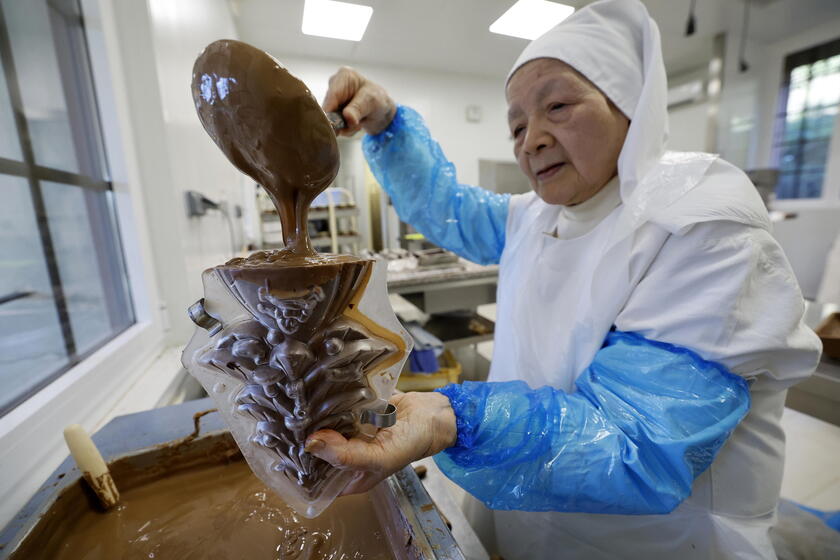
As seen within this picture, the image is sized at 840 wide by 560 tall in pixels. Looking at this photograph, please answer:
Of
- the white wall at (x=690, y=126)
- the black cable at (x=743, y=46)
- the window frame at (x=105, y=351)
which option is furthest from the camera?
the white wall at (x=690, y=126)

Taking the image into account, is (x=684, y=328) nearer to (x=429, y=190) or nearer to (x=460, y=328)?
(x=429, y=190)

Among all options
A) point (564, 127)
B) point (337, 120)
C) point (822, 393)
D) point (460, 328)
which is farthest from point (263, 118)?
point (460, 328)

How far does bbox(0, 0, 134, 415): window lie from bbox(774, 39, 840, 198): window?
215 inches

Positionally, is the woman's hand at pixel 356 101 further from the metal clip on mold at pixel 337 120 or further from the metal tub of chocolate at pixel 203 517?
the metal tub of chocolate at pixel 203 517

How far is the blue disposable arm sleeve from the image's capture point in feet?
3.80

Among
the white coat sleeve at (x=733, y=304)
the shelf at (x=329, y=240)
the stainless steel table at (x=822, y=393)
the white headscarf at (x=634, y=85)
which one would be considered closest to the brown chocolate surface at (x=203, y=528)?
the white coat sleeve at (x=733, y=304)

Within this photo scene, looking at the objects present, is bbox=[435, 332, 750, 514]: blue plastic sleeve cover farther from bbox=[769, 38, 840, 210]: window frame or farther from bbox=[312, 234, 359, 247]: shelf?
bbox=[769, 38, 840, 210]: window frame

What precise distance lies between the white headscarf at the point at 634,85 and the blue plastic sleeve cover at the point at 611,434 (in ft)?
0.93

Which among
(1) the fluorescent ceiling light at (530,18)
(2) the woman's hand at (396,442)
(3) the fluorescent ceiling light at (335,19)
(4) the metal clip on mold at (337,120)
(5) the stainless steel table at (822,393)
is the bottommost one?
(5) the stainless steel table at (822,393)

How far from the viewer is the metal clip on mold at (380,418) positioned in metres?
0.44

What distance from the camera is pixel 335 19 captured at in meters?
0.74

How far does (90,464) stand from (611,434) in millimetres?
822

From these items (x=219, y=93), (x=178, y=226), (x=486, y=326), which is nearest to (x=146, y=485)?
(x=219, y=93)

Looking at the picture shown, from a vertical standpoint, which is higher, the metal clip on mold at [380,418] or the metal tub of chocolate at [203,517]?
the metal clip on mold at [380,418]
